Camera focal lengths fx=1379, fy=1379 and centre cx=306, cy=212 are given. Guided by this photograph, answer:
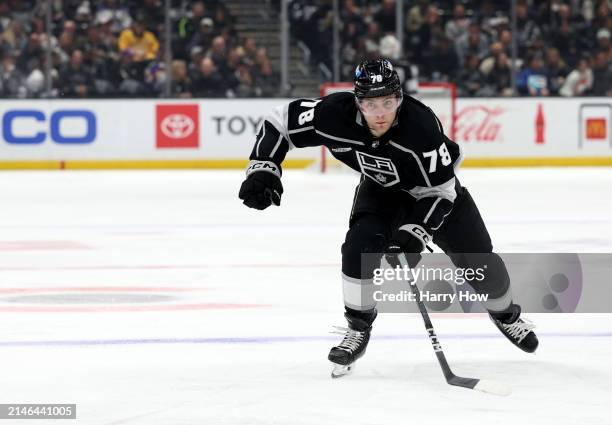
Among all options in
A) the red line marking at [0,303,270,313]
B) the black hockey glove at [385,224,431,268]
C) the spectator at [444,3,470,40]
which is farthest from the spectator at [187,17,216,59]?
the black hockey glove at [385,224,431,268]

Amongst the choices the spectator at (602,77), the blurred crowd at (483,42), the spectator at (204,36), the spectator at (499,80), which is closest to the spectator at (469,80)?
the blurred crowd at (483,42)

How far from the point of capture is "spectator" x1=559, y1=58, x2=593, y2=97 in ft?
56.2

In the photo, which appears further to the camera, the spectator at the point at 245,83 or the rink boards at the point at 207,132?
the spectator at the point at 245,83

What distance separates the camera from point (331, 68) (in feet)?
54.8

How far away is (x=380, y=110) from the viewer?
14.3 feet

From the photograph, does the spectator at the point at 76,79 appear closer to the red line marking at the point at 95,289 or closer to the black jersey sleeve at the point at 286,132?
the red line marking at the point at 95,289

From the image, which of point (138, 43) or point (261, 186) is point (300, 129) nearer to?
point (261, 186)

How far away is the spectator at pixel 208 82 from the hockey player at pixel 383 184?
39.4ft

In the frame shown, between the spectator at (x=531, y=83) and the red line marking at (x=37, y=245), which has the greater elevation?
the spectator at (x=531, y=83)

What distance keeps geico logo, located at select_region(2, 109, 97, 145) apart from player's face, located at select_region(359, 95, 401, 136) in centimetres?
1238

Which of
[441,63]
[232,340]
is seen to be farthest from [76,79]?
[232,340]

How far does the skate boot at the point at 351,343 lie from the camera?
4.36 m

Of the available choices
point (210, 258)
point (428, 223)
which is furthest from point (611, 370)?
point (210, 258)

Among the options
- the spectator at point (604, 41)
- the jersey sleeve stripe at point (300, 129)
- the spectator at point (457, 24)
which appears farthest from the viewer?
the spectator at point (604, 41)
